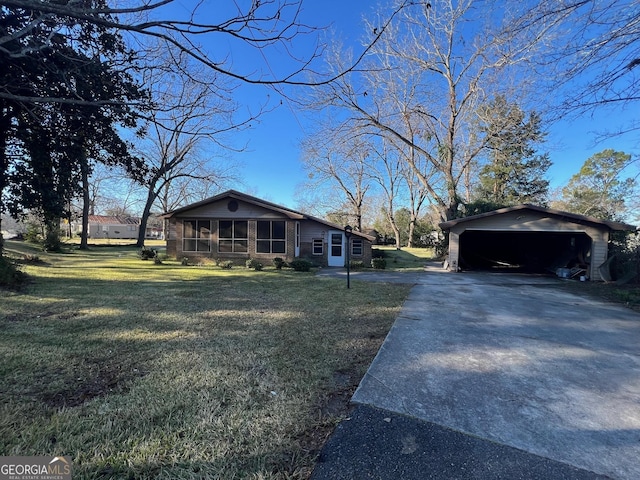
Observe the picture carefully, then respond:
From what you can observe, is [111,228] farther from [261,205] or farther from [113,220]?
[261,205]

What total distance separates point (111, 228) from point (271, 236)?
5193 centimetres

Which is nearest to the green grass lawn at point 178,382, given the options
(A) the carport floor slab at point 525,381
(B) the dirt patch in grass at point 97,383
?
(B) the dirt patch in grass at point 97,383

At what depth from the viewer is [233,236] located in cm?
1644

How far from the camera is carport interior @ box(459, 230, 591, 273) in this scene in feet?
45.4

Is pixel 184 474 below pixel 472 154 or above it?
below

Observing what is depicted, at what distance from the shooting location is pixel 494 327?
5.19m

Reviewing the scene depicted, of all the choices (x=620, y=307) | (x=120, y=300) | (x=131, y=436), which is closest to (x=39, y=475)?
(x=131, y=436)

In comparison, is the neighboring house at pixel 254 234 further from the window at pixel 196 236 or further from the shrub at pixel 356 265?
the shrub at pixel 356 265

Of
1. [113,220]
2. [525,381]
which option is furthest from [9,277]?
[113,220]

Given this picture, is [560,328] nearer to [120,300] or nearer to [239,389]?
[239,389]

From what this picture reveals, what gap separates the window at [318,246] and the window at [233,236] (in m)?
3.55

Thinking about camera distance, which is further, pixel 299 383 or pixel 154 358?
pixel 154 358

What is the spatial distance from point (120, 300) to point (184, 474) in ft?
19.7

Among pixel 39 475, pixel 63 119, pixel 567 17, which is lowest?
pixel 39 475
